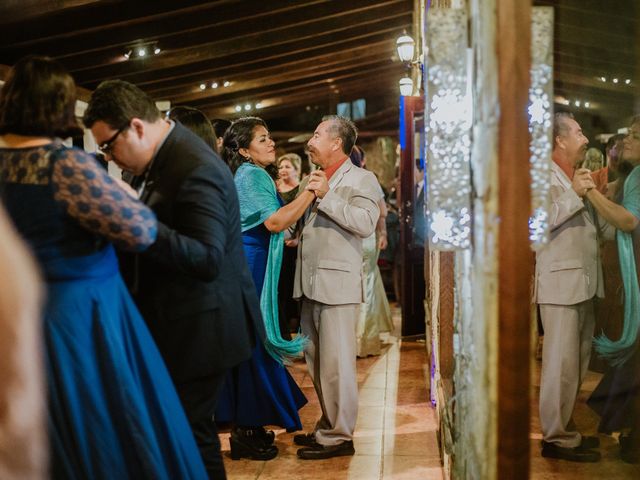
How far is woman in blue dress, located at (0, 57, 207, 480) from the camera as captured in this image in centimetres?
190

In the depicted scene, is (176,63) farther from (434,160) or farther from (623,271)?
(434,160)

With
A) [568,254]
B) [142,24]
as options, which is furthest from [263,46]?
[568,254]

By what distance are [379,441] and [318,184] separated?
157 cm

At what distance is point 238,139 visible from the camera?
3836 mm

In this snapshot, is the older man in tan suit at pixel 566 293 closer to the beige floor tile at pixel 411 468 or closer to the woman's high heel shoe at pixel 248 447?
the beige floor tile at pixel 411 468

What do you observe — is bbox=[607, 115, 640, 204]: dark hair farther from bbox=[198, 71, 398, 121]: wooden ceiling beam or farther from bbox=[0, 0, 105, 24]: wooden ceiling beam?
bbox=[198, 71, 398, 121]: wooden ceiling beam

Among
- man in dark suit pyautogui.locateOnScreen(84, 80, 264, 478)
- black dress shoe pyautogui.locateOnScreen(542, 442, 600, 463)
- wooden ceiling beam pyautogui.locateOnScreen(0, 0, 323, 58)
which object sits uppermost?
wooden ceiling beam pyautogui.locateOnScreen(0, 0, 323, 58)

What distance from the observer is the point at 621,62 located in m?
3.43

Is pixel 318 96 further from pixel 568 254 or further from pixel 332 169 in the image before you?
pixel 568 254

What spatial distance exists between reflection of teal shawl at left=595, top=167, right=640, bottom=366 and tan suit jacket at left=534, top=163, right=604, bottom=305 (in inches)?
5.6

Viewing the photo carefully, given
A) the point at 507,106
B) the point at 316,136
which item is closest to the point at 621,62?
the point at 316,136

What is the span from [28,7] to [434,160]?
4.68m

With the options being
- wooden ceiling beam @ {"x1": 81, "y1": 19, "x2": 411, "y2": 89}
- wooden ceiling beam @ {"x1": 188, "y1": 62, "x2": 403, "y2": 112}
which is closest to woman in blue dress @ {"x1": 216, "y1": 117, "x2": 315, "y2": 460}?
wooden ceiling beam @ {"x1": 81, "y1": 19, "x2": 411, "y2": 89}

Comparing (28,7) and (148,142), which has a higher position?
(28,7)
